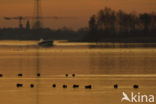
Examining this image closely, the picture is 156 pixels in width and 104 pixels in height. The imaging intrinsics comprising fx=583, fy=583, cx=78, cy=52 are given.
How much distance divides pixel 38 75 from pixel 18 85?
289 inches

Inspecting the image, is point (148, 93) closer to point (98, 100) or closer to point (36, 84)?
point (98, 100)

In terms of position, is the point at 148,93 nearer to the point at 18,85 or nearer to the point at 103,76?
the point at 18,85

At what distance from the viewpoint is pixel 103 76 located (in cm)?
3700

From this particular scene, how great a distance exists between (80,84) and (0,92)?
17.7 ft

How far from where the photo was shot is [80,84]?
104 ft

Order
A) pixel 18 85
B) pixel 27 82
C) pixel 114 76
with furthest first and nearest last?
pixel 114 76, pixel 27 82, pixel 18 85

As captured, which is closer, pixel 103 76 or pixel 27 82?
pixel 27 82

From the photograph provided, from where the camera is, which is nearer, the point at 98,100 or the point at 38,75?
the point at 98,100

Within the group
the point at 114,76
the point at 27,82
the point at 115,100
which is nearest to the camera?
the point at 115,100

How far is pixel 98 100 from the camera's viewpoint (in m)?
24.9

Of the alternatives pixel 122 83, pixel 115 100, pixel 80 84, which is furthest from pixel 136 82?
pixel 115 100

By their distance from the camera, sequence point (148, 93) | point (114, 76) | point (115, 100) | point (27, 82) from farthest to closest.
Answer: point (114, 76) → point (27, 82) → point (148, 93) → point (115, 100)

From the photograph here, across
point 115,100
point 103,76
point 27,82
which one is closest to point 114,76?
point 103,76

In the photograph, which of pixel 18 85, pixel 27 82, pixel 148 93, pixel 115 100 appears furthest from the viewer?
pixel 27 82
